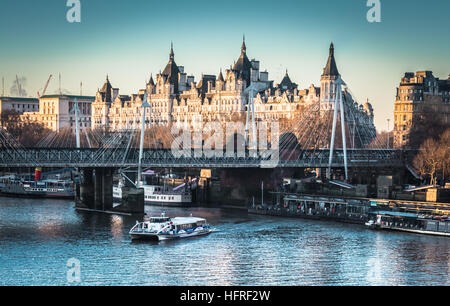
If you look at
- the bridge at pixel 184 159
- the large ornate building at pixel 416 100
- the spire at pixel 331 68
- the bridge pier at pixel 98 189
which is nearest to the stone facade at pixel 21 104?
the spire at pixel 331 68

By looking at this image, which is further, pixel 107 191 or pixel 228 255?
pixel 107 191

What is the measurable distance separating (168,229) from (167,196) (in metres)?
21.8

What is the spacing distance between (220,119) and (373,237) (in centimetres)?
7605

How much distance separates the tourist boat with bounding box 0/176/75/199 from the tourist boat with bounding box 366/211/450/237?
34111 mm

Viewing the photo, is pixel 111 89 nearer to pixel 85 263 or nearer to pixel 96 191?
pixel 96 191

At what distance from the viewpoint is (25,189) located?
90688 millimetres

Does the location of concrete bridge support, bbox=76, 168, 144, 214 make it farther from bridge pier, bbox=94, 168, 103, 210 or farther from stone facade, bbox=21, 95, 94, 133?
stone facade, bbox=21, 95, 94, 133

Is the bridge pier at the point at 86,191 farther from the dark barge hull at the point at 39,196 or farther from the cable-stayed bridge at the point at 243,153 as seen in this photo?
the dark barge hull at the point at 39,196

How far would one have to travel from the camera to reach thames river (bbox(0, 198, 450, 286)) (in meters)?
45.2

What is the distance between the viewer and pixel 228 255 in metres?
51.2

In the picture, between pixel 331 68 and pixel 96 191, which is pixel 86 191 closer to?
pixel 96 191

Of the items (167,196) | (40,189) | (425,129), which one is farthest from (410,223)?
(40,189)

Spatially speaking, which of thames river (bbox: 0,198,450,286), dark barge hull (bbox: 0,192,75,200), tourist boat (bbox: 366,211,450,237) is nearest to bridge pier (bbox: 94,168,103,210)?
thames river (bbox: 0,198,450,286)
